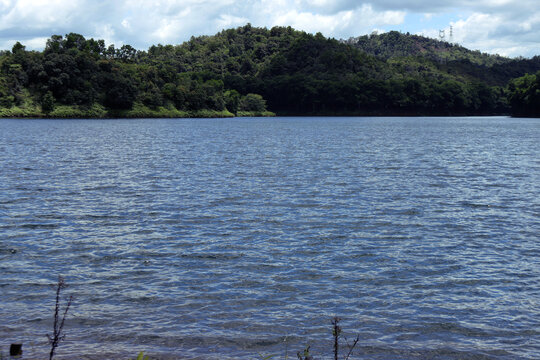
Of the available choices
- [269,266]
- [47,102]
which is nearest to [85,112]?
[47,102]

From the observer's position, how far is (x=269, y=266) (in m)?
17.5

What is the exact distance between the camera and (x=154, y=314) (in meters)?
13.3

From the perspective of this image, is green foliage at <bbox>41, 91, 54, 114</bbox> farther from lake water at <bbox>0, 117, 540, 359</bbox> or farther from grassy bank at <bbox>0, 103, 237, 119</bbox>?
lake water at <bbox>0, 117, 540, 359</bbox>

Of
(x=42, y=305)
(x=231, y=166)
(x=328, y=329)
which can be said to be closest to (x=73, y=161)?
(x=231, y=166)

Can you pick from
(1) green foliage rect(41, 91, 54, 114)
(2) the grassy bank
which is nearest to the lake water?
(1) green foliage rect(41, 91, 54, 114)

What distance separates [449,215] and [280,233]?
9562 millimetres

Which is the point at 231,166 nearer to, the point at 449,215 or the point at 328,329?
the point at 449,215

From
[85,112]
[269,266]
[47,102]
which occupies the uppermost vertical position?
[47,102]

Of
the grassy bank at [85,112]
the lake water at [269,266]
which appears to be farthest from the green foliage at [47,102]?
the lake water at [269,266]

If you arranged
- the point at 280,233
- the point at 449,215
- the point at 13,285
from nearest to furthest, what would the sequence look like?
the point at 13,285 < the point at 280,233 < the point at 449,215

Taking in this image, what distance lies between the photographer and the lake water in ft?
39.5

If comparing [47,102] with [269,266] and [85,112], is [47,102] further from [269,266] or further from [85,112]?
[269,266]

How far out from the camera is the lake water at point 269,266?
39.5 feet

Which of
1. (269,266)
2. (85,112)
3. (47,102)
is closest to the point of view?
(269,266)
